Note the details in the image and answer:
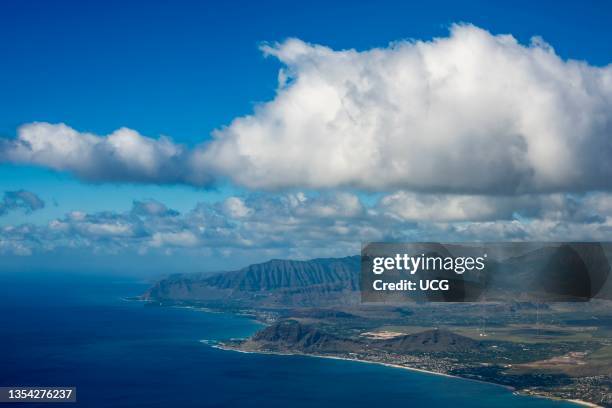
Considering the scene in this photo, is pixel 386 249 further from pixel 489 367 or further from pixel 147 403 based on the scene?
pixel 489 367

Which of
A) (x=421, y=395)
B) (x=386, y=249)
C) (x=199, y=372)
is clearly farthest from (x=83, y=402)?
(x=386, y=249)

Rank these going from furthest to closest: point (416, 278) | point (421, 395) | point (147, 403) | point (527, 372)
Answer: point (527, 372)
point (421, 395)
point (147, 403)
point (416, 278)

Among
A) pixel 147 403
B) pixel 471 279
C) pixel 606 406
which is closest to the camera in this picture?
pixel 471 279

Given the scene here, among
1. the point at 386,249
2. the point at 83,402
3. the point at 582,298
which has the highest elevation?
the point at 386,249

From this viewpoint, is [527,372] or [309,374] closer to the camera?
[527,372]

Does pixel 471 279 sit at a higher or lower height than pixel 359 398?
higher

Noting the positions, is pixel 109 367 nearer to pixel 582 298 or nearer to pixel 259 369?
pixel 259 369

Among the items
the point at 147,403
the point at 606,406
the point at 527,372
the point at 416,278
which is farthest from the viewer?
the point at 527,372

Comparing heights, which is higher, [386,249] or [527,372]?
[386,249]

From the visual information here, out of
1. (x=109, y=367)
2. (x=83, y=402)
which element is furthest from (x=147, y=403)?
(x=109, y=367)
